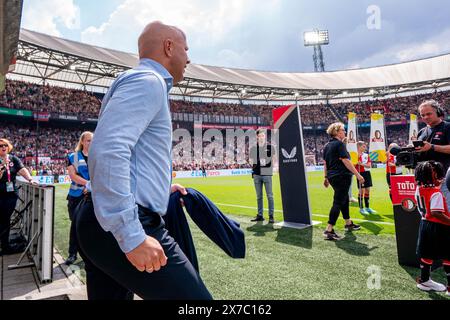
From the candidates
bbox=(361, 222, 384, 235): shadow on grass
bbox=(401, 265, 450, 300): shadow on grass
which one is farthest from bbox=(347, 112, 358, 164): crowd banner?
bbox=(401, 265, 450, 300): shadow on grass

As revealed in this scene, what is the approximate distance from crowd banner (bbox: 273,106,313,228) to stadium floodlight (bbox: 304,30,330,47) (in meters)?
61.9

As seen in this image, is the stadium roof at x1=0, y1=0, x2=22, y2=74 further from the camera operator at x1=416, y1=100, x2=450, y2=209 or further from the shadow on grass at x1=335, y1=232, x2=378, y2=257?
the shadow on grass at x1=335, y1=232, x2=378, y2=257

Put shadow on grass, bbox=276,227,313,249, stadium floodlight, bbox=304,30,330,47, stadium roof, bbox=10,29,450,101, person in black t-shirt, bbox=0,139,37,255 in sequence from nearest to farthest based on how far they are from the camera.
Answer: person in black t-shirt, bbox=0,139,37,255 → shadow on grass, bbox=276,227,313,249 → stadium roof, bbox=10,29,450,101 → stadium floodlight, bbox=304,30,330,47

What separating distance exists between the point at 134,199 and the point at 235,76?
45.6 metres

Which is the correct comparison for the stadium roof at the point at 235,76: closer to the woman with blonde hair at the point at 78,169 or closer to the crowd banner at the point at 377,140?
the crowd banner at the point at 377,140

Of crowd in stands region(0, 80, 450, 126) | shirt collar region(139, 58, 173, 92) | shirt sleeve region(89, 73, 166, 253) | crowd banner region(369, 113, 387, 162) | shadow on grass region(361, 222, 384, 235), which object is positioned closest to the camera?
shirt sleeve region(89, 73, 166, 253)

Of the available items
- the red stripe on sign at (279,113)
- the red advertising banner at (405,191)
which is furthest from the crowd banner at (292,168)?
the red advertising banner at (405,191)

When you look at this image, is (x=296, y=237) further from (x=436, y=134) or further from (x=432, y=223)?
(x=436, y=134)

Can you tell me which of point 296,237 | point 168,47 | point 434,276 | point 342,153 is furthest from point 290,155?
point 168,47

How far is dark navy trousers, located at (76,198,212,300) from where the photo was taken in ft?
4.30

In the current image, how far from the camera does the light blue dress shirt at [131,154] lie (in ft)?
3.98

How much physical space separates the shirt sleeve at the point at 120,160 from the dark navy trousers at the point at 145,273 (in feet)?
0.42
